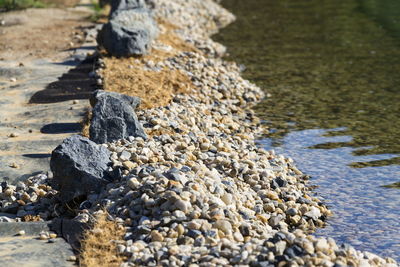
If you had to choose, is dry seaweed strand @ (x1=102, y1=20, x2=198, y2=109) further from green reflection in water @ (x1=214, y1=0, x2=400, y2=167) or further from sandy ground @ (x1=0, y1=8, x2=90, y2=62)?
sandy ground @ (x1=0, y1=8, x2=90, y2=62)

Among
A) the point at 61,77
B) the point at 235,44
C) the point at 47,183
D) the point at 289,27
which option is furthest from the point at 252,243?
the point at 289,27

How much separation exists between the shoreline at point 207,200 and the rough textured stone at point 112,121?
259mm

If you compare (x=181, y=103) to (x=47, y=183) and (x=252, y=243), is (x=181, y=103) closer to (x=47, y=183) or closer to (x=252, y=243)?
(x=47, y=183)

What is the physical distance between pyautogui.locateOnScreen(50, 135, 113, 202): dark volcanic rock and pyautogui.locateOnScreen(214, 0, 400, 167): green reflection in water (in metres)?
5.80

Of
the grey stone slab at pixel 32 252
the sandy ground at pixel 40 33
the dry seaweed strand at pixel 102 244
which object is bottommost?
Answer: the sandy ground at pixel 40 33

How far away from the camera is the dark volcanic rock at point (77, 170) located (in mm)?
11102

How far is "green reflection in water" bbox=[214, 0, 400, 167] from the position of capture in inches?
675

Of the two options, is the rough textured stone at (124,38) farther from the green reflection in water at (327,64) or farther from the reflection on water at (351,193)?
the reflection on water at (351,193)

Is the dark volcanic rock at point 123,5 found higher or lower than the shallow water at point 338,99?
higher

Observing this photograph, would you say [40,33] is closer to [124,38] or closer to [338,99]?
[124,38]

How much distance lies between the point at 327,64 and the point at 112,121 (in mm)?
12148

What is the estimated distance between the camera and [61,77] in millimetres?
19281

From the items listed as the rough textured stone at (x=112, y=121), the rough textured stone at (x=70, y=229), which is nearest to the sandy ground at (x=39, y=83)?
the rough textured stone at (x=112, y=121)

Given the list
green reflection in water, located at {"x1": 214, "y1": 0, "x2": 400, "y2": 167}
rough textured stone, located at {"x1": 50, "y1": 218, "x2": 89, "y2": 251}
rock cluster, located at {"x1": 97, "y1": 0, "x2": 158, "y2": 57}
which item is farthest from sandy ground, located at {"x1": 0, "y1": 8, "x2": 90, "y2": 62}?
rough textured stone, located at {"x1": 50, "y1": 218, "x2": 89, "y2": 251}
